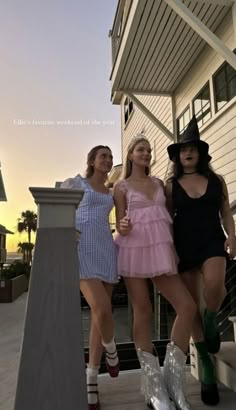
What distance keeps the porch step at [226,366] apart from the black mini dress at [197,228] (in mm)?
622

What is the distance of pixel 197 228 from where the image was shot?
183 centimetres

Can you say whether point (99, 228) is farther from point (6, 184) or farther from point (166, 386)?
point (6, 184)

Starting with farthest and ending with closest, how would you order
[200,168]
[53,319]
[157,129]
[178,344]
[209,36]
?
[157,129] → [209,36] → [200,168] → [178,344] → [53,319]

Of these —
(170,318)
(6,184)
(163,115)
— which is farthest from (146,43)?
(6,184)

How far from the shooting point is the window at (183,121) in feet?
21.5

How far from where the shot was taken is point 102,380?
227 cm

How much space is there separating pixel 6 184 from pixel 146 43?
54.5 ft

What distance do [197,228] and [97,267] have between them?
1.94 feet

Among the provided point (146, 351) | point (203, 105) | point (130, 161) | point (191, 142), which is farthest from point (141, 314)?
point (203, 105)

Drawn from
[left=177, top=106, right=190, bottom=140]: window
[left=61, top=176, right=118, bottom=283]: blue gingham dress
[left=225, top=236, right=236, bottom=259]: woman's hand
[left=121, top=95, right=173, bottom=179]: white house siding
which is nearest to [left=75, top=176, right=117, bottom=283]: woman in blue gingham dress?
[left=61, top=176, right=118, bottom=283]: blue gingham dress

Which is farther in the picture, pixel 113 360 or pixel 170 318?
pixel 170 318

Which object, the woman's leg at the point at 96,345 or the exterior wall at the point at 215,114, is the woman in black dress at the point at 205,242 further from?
the exterior wall at the point at 215,114

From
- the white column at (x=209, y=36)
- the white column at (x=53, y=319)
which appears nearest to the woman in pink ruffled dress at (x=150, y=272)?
the white column at (x=53, y=319)

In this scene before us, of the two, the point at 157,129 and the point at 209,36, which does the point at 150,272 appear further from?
the point at 157,129
